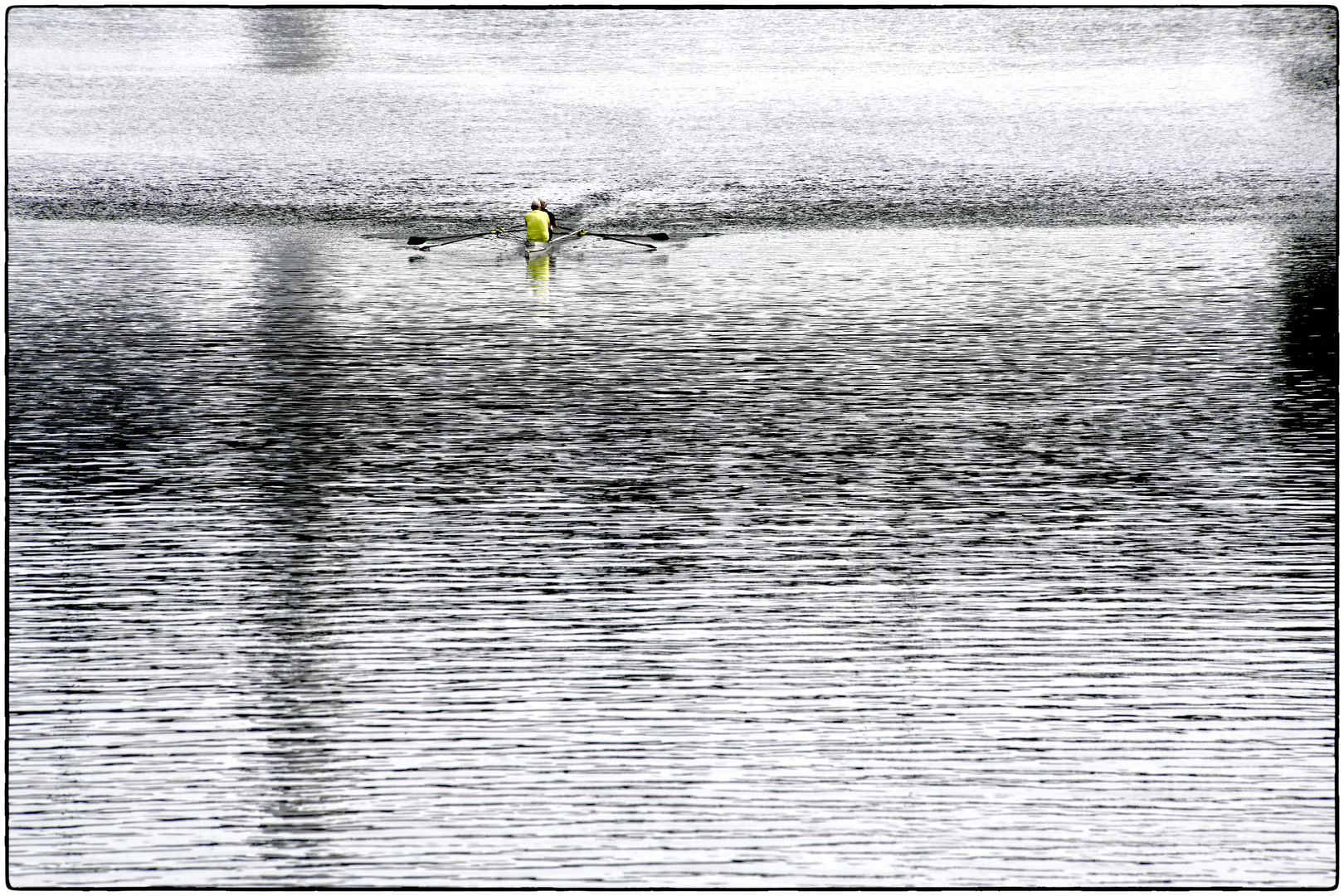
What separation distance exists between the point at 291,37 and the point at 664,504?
2039 millimetres

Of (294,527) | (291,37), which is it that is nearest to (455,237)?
(291,37)

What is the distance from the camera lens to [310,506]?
390 centimetres

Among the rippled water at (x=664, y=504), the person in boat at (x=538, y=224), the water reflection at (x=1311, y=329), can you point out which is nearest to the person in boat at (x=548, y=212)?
the person in boat at (x=538, y=224)

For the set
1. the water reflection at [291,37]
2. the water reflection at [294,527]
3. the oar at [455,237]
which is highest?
the water reflection at [291,37]

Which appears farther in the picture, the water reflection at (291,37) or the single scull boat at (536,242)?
the single scull boat at (536,242)

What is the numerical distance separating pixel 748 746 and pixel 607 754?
0.34 m

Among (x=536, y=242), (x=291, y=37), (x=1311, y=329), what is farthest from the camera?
(x=536, y=242)

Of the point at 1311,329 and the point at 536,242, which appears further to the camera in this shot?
the point at 536,242

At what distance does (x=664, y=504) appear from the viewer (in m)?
3.93

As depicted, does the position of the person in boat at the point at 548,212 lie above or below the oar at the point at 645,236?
above

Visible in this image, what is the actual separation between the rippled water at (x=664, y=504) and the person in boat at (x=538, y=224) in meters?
0.15

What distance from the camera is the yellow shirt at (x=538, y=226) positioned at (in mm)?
4867

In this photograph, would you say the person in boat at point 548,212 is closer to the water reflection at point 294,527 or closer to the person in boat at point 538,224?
the person in boat at point 538,224

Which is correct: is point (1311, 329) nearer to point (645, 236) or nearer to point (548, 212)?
point (645, 236)
